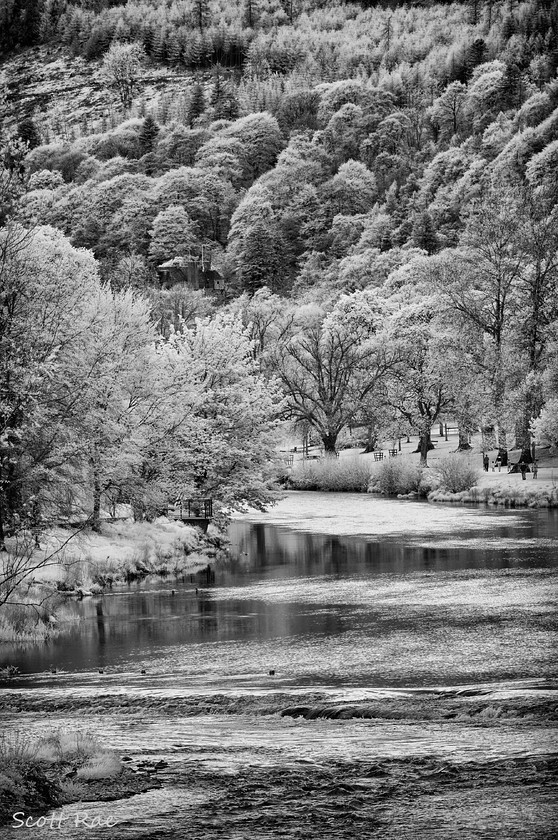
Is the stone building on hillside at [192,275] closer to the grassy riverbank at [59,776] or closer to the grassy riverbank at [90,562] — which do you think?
the grassy riverbank at [90,562]

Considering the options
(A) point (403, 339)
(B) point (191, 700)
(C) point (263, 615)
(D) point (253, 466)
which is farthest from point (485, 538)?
(A) point (403, 339)

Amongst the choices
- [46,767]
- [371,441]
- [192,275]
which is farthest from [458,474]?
[192,275]

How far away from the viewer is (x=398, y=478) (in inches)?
2557

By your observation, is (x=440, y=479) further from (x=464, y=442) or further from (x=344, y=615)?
(x=344, y=615)

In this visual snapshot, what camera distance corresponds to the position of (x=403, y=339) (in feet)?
261

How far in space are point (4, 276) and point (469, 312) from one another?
145 feet

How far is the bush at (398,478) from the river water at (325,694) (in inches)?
1003

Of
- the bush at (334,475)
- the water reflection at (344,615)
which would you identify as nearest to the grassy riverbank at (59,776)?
the water reflection at (344,615)

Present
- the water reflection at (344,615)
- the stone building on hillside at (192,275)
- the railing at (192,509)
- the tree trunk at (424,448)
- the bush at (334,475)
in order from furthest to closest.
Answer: the stone building on hillside at (192,275) < the tree trunk at (424,448) < the bush at (334,475) < the railing at (192,509) < the water reflection at (344,615)

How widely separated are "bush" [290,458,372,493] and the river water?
2991 cm

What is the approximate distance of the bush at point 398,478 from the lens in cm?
6462

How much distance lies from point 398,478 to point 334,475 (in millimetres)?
5943

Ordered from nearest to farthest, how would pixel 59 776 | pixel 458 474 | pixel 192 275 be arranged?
pixel 59 776, pixel 458 474, pixel 192 275

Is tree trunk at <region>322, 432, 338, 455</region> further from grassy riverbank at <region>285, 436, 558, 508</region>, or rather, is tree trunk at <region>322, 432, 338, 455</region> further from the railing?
the railing
